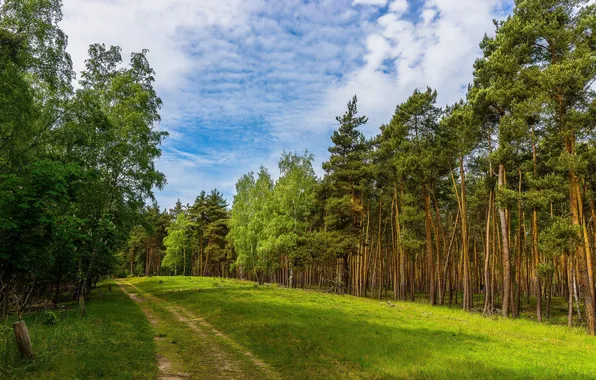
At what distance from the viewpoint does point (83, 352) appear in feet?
32.2

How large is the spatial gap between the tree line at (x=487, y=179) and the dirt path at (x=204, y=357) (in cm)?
1759

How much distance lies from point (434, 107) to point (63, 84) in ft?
97.1

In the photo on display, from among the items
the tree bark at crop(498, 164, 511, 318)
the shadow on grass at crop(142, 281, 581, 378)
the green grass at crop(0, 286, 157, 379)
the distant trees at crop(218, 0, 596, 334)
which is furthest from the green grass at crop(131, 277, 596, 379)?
the distant trees at crop(218, 0, 596, 334)

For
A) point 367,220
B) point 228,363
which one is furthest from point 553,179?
point 367,220

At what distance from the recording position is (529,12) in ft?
73.9

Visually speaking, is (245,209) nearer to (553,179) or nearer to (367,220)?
(367,220)

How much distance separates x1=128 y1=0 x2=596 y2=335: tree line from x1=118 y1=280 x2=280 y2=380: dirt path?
1759cm

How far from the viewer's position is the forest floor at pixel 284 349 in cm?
923

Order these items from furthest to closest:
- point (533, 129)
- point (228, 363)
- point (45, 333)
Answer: point (533, 129) < point (45, 333) < point (228, 363)

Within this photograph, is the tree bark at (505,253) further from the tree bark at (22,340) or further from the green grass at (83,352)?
the tree bark at (22,340)

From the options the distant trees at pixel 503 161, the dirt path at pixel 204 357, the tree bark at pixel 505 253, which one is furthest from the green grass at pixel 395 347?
the distant trees at pixel 503 161

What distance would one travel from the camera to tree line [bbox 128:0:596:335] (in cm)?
1964

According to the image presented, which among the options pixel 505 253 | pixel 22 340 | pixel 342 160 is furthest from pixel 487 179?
pixel 22 340

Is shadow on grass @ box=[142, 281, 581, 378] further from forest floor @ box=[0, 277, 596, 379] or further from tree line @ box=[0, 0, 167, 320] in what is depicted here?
tree line @ box=[0, 0, 167, 320]
